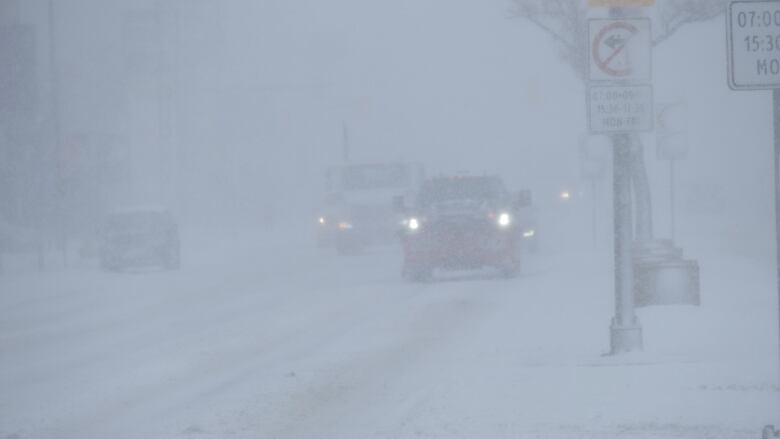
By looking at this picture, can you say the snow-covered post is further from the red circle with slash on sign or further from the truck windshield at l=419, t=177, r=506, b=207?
the truck windshield at l=419, t=177, r=506, b=207

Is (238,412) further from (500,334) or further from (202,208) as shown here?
(202,208)

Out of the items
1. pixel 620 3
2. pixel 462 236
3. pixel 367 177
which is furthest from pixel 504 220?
pixel 367 177

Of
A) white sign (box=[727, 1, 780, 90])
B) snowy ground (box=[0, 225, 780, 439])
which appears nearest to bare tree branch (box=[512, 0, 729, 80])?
snowy ground (box=[0, 225, 780, 439])

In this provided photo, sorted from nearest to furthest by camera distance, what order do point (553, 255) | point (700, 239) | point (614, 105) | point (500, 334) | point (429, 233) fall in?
point (614, 105) → point (500, 334) → point (429, 233) → point (553, 255) → point (700, 239)

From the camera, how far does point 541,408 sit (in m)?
11.3

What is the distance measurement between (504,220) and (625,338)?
13.5 m

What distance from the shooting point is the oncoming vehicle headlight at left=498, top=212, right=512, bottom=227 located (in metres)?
27.3

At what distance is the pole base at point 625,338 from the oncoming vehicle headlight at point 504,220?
13.3 m

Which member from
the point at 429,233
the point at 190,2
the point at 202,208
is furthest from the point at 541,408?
the point at 202,208

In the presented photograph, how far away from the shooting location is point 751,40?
A: 9.20 meters

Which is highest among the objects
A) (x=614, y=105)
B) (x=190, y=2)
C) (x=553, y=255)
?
(x=190, y=2)

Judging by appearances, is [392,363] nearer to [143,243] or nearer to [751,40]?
[751,40]

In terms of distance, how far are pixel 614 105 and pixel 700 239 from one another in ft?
92.2

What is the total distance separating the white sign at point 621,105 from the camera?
544 inches
